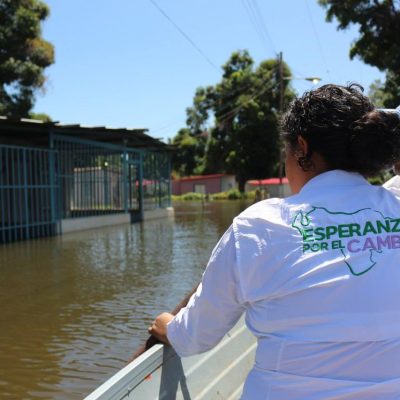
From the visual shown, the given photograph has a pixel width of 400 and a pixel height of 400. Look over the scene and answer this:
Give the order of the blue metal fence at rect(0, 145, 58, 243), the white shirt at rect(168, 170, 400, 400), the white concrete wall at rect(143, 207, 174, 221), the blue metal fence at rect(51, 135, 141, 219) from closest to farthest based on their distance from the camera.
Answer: the white shirt at rect(168, 170, 400, 400), the blue metal fence at rect(0, 145, 58, 243), the blue metal fence at rect(51, 135, 141, 219), the white concrete wall at rect(143, 207, 174, 221)

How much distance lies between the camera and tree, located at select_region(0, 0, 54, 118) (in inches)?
929

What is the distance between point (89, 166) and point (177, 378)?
17095 millimetres

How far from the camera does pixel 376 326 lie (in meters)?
1.32

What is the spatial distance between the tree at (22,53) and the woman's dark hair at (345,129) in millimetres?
24175

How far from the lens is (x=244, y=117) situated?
48.9 metres

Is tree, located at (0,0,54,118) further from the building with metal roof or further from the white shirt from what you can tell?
the white shirt

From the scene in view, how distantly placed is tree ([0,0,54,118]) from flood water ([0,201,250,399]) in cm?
1256

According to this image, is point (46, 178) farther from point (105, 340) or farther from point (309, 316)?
point (309, 316)

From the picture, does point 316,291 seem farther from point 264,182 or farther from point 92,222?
Answer: point 264,182

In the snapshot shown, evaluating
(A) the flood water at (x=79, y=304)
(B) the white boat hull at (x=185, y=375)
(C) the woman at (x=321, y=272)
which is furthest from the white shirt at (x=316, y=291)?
(A) the flood water at (x=79, y=304)

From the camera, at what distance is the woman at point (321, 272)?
4.34ft

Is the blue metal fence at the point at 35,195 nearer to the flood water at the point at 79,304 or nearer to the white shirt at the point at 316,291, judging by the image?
the flood water at the point at 79,304

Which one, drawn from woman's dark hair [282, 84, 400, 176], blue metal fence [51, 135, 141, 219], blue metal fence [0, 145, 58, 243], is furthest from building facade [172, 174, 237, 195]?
woman's dark hair [282, 84, 400, 176]

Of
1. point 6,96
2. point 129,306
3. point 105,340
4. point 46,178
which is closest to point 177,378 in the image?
point 105,340
